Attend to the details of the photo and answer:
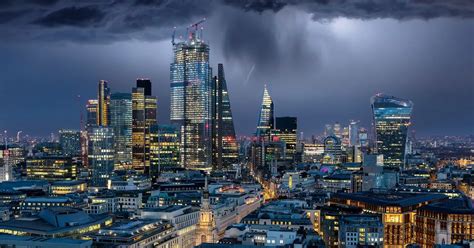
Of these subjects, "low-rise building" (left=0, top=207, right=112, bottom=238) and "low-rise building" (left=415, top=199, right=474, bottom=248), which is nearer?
"low-rise building" (left=0, top=207, right=112, bottom=238)

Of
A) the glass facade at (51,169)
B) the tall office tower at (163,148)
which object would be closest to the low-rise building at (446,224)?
the glass facade at (51,169)

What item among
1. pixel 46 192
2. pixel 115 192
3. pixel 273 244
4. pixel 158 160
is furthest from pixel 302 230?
pixel 158 160

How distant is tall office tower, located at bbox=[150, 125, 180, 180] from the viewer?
190500 mm

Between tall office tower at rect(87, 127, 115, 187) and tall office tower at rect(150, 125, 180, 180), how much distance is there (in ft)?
101

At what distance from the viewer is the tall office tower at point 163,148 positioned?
19050cm

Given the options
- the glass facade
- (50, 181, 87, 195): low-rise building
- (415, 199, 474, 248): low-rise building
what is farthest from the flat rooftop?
the glass facade

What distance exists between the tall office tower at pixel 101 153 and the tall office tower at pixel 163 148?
1214 inches

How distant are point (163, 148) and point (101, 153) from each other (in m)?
38.6

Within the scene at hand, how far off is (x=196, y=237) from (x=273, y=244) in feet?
62.3

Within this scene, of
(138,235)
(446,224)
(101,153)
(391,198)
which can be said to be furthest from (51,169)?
(446,224)

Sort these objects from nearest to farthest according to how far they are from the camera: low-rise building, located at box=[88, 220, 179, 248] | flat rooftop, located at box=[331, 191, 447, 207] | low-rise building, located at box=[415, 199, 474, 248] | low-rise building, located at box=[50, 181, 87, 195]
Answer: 1. low-rise building, located at box=[88, 220, 179, 248]
2. low-rise building, located at box=[415, 199, 474, 248]
3. flat rooftop, located at box=[331, 191, 447, 207]
4. low-rise building, located at box=[50, 181, 87, 195]

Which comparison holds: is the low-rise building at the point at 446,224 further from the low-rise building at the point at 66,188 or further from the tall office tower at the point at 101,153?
the tall office tower at the point at 101,153

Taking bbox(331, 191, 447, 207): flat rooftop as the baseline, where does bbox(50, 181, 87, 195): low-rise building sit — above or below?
below

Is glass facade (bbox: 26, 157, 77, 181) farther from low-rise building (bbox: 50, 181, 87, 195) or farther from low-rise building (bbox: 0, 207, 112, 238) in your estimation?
low-rise building (bbox: 0, 207, 112, 238)
